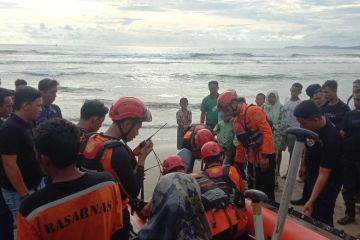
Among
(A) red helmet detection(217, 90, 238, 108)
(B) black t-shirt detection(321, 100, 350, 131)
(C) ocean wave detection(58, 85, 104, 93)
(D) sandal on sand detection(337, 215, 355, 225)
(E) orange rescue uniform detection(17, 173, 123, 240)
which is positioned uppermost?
(A) red helmet detection(217, 90, 238, 108)

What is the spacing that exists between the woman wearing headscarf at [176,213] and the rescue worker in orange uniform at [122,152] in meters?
0.57

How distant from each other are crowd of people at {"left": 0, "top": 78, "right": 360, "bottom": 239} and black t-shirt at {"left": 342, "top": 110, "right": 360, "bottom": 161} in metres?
0.01

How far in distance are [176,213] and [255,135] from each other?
118 inches

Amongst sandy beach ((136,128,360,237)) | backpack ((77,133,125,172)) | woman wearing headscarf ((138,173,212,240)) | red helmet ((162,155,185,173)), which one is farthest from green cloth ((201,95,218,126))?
woman wearing headscarf ((138,173,212,240))

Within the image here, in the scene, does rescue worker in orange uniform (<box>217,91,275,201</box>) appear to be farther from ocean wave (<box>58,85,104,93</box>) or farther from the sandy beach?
ocean wave (<box>58,85,104,93</box>)

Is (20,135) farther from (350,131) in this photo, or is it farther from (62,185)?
(350,131)

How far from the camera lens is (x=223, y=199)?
3057mm

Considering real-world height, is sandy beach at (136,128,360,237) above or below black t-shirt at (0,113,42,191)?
below

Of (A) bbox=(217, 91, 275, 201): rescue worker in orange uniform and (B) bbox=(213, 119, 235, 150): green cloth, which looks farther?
(B) bbox=(213, 119, 235, 150): green cloth

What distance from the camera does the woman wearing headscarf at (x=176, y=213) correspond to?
1.77 m

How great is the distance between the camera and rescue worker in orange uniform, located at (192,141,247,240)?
3.03 metres

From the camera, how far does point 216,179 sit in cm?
327

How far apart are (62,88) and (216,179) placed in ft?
61.2

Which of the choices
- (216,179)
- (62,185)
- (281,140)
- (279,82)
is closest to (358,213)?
(281,140)
